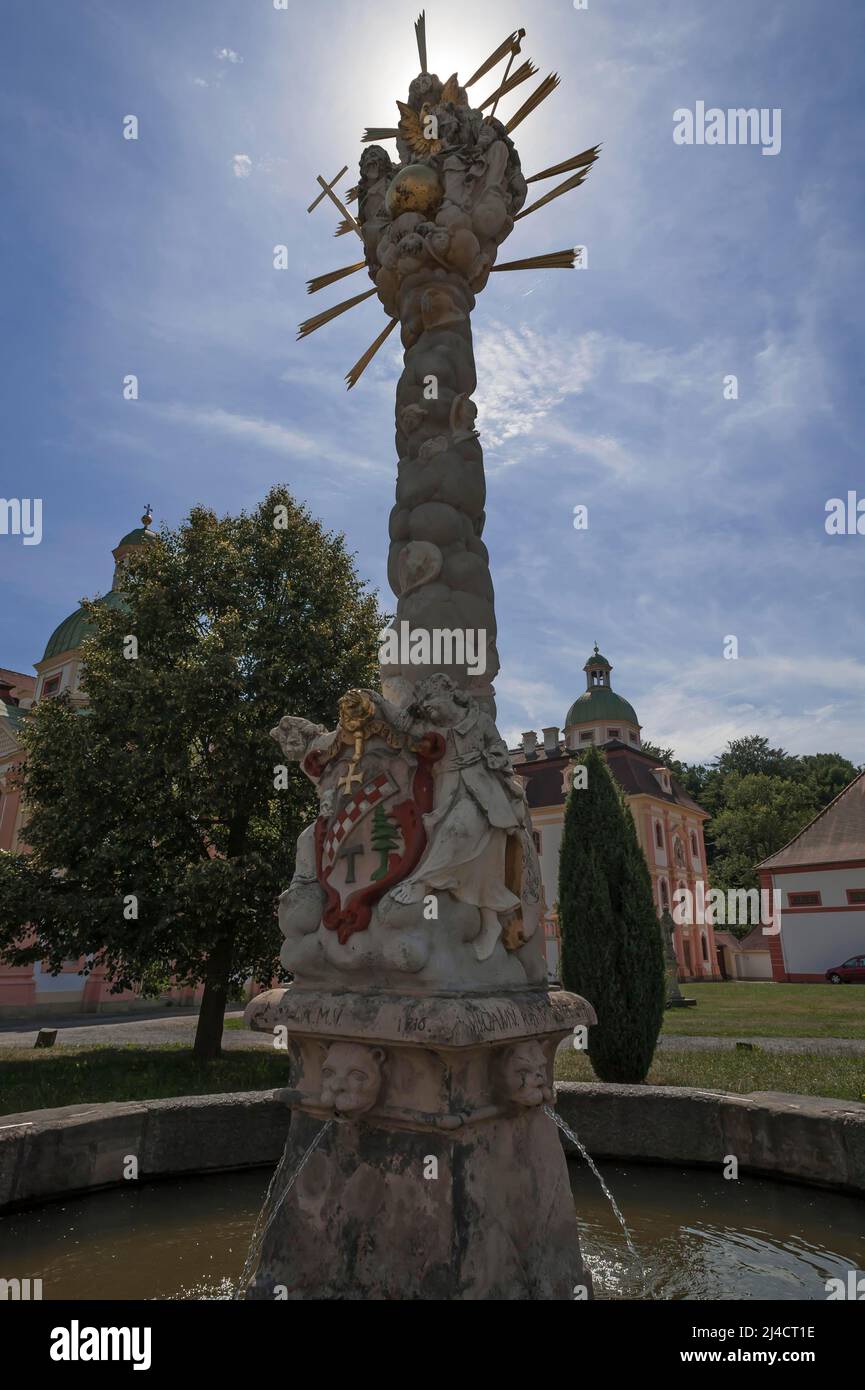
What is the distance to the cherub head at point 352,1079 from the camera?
3.28 m

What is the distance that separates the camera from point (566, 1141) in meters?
6.02

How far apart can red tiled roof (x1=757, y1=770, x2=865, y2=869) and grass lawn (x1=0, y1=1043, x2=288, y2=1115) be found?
25845 millimetres

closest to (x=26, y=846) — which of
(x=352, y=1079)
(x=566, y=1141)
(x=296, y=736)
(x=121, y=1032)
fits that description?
(x=121, y=1032)

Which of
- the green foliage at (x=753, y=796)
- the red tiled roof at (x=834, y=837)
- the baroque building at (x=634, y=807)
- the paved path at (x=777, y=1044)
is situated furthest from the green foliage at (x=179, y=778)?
the green foliage at (x=753, y=796)

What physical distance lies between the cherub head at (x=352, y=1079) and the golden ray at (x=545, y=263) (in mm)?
5185

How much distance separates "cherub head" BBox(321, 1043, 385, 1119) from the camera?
10.8 feet

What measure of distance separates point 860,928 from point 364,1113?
32353 millimetres

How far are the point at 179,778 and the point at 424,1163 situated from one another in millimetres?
8112

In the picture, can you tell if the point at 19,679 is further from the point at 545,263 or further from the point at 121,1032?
the point at 545,263

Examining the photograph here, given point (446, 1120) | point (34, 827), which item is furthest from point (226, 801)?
point (446, 1120)

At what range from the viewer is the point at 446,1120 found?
3.19 m

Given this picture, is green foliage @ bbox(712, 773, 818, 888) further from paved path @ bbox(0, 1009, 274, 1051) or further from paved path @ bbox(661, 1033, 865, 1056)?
paved path @ bbox(661, 1033, 865, 1056)

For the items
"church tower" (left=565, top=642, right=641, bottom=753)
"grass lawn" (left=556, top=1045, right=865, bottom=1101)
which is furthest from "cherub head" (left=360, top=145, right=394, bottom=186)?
"church tower" (left=565, top=642, right=641, bottom=753)
